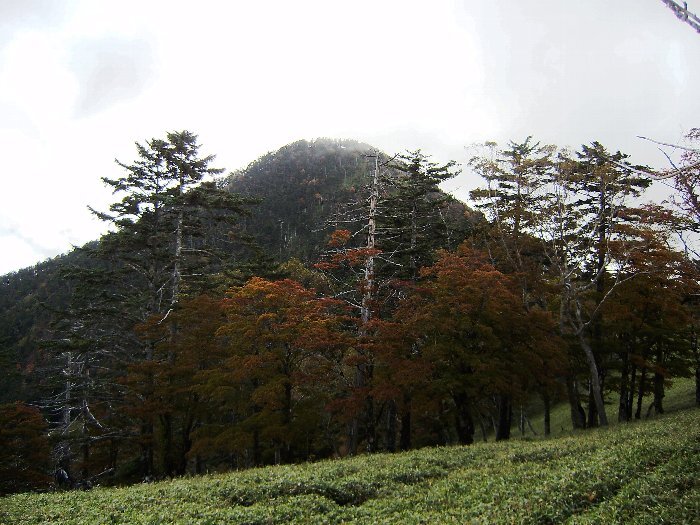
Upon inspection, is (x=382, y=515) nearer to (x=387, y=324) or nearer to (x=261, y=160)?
(x=387, y=324)

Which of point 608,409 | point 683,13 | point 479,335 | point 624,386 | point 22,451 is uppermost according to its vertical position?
point 683,13

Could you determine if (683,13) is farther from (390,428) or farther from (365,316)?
(390,428)

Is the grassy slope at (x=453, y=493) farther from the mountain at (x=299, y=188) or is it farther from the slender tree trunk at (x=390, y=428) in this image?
the mountain at (x=299, y=188)

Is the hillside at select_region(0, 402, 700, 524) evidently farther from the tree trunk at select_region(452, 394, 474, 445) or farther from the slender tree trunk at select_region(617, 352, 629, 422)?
the slender tree trunk at select_region(617, 352, 629, 422)

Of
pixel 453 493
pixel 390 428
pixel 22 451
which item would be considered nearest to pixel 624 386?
pixel 390 428

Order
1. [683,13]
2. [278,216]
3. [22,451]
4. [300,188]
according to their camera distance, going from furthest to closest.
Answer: [300,188] → [278,216] → [22,451] → [683,13]

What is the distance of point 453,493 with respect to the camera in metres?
11.3

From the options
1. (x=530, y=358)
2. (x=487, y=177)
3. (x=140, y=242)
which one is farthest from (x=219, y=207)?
(x=530, y=358)

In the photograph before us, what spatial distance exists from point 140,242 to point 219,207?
515 centimetres

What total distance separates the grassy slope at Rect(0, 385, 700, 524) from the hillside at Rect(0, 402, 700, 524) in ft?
0.09

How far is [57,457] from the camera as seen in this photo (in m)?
27.3

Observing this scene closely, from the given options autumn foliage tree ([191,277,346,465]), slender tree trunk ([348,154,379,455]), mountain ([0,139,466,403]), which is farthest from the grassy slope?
mountain ([0,139,466,403])

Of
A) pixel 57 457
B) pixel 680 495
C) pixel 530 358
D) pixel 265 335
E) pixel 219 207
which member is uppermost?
pixel 219 207

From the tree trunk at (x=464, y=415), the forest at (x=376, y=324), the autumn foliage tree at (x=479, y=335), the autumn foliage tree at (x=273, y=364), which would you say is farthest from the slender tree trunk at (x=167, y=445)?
the tree trunk at (x=464, y=415)
